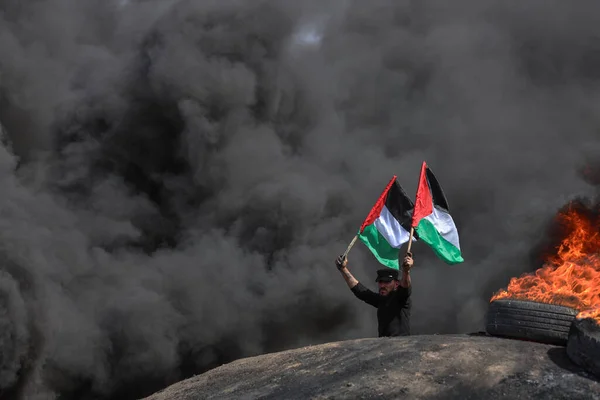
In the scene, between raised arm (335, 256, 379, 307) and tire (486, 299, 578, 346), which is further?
raised arm (335, 256, 379, 307)

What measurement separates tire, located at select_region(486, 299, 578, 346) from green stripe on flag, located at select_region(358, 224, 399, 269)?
177cm

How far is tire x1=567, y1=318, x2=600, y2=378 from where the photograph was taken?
4683 millimetres

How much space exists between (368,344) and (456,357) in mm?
1253

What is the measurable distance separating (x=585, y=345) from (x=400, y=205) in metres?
3.32

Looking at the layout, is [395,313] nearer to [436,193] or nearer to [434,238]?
[434,238]

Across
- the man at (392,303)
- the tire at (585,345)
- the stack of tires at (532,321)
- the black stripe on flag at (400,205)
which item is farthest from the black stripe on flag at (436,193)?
the tire at (585,345)

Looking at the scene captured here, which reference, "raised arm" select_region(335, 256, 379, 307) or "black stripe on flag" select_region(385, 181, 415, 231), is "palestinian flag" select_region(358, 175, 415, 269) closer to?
"black stripe on flag" select_region(385, 181, 415, 231)

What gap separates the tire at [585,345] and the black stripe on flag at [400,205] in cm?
284

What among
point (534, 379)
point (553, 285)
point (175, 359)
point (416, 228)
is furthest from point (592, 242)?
point (175, 359)

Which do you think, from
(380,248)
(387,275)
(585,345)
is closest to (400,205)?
(380,248)

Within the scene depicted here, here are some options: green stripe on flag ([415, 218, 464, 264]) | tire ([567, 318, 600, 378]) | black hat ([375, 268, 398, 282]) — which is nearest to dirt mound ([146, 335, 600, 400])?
tire ([567, 318, 600, 378])

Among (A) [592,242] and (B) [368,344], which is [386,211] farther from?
(A) [592,242]

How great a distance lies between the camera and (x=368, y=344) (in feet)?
20.6

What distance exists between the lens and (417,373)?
197 inches
